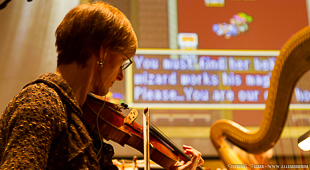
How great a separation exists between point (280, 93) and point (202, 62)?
4.83 ft

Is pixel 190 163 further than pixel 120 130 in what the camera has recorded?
Yes

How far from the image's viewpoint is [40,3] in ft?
7.09

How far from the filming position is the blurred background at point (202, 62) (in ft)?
10.2

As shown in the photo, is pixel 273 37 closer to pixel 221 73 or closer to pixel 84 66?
pixel 221 73

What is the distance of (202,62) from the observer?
3.18 metres

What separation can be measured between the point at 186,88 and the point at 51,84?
2355 millimetres

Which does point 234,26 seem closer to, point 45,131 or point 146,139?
point 146,139

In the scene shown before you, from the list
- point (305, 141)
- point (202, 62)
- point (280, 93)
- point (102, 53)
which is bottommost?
point (305, 141)

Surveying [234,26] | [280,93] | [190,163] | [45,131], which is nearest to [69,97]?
[45,131]

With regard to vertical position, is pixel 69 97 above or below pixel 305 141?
above

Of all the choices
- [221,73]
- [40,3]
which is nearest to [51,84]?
[40,3]

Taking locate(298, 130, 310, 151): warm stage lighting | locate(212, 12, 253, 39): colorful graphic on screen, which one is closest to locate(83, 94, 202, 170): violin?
locate(298, 130, 310, 151): warm stage lighting

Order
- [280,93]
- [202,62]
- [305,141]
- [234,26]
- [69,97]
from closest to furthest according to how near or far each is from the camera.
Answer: [69,97] < [305,141] < [280,93] < [202,62] < [234,26]

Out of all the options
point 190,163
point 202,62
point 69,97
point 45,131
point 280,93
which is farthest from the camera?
point 202,62
